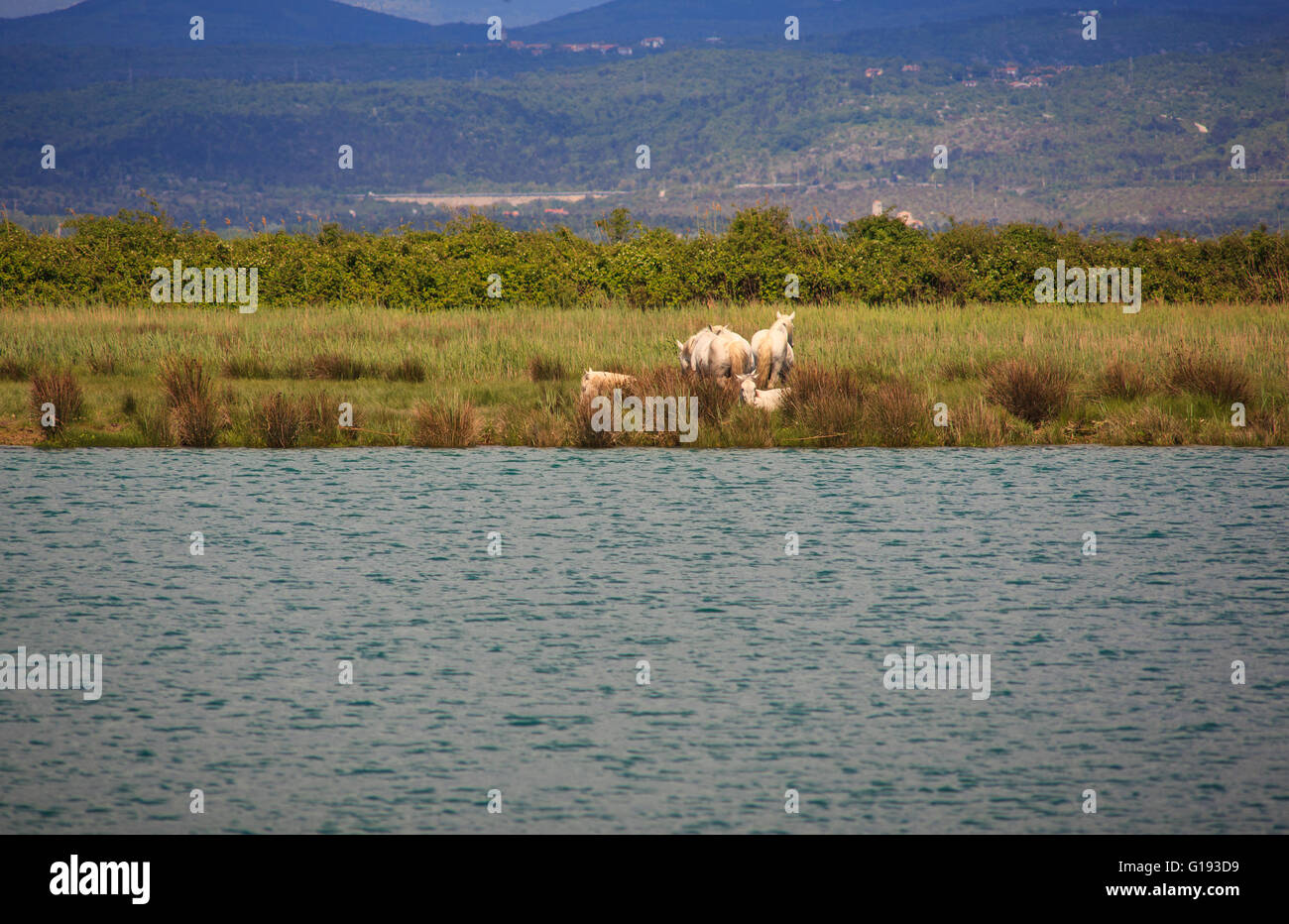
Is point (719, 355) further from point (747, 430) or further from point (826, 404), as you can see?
point (826, 404)

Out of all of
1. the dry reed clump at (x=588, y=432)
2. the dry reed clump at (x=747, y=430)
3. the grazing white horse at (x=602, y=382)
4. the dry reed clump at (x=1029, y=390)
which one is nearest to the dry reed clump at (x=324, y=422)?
the dry reed clump at (x=588, y=432)

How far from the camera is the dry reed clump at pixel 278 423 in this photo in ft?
60.5

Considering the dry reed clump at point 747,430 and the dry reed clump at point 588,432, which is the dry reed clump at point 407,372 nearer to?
the dry reed clump at point 588,432

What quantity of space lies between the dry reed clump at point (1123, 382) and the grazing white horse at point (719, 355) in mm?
4733

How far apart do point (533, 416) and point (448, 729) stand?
1057 cm

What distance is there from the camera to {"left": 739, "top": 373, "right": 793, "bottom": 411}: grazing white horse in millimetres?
19156

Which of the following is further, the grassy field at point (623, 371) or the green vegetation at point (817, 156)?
the green vegetation at point (817, 156)

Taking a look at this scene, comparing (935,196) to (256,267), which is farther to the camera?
(935,196)

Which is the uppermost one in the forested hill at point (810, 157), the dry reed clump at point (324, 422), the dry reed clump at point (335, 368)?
the forested hill at point (810, 157)

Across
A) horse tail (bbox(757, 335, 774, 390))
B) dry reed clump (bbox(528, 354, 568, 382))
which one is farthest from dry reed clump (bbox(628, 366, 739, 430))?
dry reed clump (bbox(528, 354, 568, 382))

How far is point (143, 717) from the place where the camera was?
28.5ft

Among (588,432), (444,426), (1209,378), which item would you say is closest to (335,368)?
(444,426)
